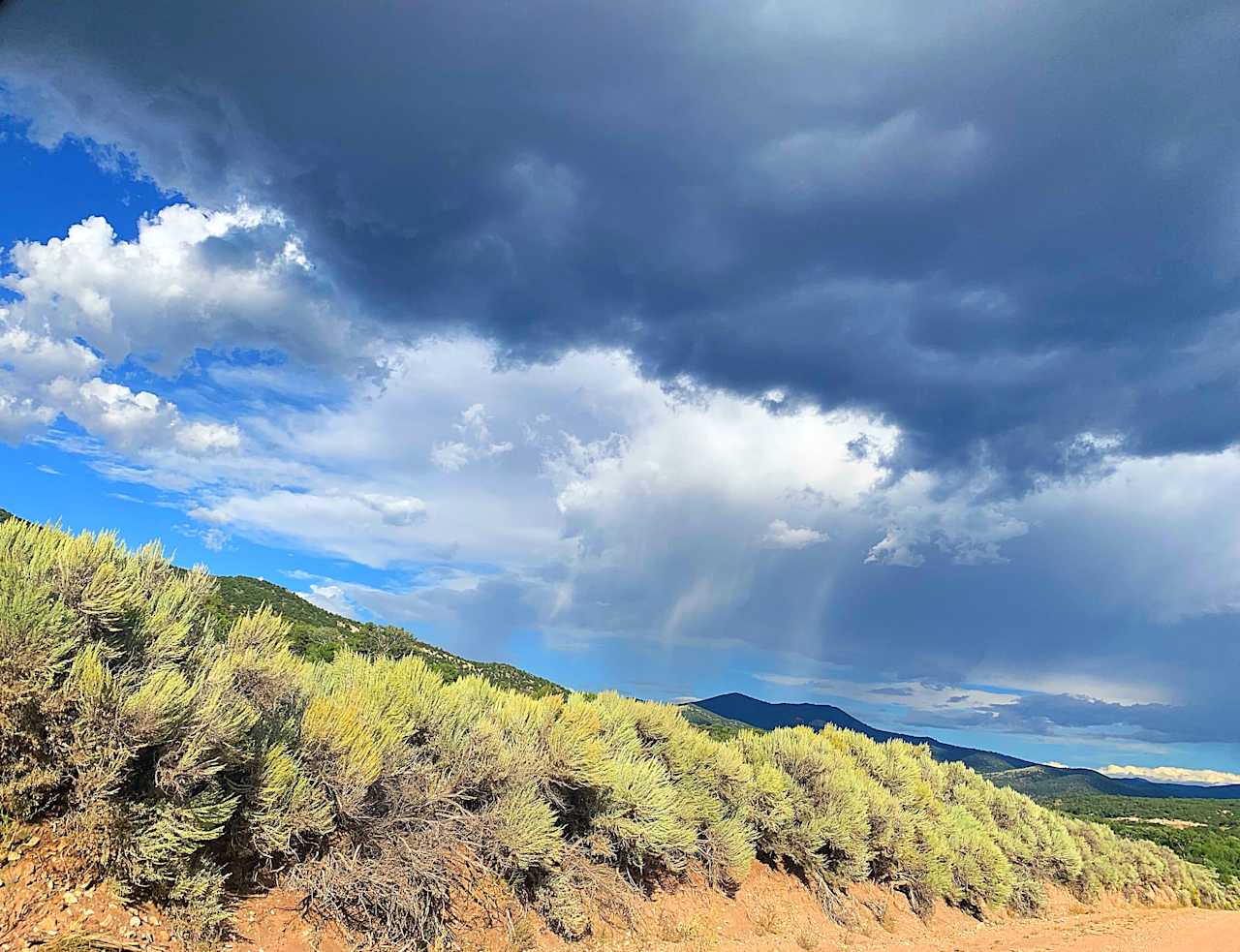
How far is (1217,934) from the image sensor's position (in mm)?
18219

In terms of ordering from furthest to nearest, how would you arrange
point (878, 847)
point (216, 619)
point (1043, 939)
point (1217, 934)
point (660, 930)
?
point (1217, 934) < point (878, 847) < point (1043, 939) < point (660, 930) < point (216, 619)

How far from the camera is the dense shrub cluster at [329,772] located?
18.6 feet

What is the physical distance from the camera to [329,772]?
24.7 ft

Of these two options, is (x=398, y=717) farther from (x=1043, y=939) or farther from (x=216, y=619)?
(x=1043, y=939)

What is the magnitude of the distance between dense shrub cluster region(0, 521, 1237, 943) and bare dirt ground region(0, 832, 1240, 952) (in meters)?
0.24

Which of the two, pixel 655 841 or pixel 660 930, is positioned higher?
pixel 655 841

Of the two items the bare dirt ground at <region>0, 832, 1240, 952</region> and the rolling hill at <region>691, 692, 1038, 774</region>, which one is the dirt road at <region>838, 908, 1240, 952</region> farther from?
the rolling hill at <region>691, 692, 1038, 774</region>

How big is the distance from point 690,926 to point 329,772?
630cm

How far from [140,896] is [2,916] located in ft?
3.05

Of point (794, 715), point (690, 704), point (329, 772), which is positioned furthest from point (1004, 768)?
point (329, 772)

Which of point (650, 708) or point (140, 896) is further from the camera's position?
point (650, 708)

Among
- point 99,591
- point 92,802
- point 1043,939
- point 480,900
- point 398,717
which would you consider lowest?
point 1043,939

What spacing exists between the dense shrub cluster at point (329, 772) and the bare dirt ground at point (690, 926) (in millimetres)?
241

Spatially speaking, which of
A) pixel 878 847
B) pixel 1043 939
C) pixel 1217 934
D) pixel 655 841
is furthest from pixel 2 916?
pixel 1217 934
